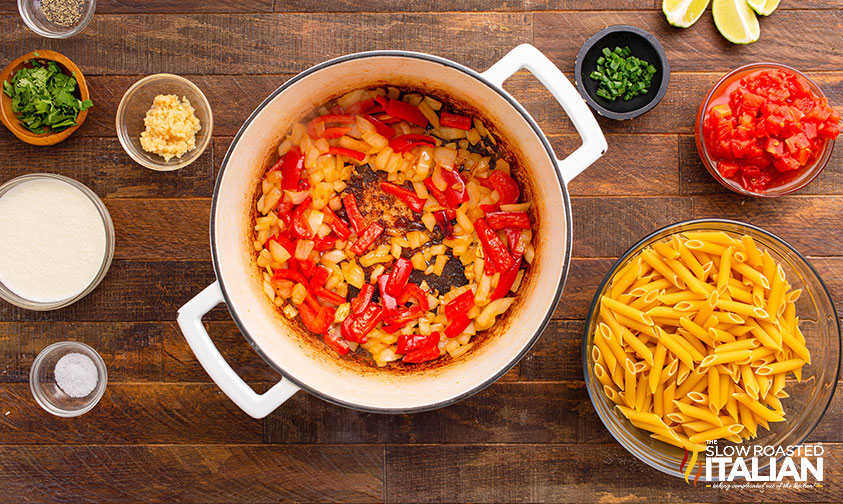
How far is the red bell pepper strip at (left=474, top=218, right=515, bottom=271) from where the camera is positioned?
5.42 ft

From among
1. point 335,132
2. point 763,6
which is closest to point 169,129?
point 335,132

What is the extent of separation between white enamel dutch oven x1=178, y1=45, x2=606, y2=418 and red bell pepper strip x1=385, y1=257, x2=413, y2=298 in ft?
0.76

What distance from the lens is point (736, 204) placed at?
1786 mm

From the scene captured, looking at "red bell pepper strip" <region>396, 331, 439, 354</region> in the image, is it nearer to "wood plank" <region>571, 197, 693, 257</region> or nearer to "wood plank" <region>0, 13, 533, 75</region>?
"wood plank" <region>571, 197, 693, 257</region>

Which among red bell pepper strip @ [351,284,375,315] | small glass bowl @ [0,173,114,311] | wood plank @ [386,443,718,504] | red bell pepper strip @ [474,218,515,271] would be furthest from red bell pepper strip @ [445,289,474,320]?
small glass bowl @ [0,173,114,311]

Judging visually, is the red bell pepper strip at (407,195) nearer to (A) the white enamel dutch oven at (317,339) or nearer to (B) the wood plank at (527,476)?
(A) the white enamel dutch oven at (317,339)

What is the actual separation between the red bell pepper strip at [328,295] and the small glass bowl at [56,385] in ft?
2.46

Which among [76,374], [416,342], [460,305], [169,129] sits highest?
[169,129]

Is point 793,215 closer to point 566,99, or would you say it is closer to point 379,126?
point 566,99

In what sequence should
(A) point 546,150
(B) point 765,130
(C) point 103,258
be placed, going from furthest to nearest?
(C) point 103,258, (B) point 765,130, (A) point 546,150

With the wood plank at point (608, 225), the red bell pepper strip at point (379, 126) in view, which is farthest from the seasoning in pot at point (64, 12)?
the wood plank at point (608, 225)

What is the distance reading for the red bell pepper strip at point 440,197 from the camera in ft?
5.51

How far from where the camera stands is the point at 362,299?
1.68 meters

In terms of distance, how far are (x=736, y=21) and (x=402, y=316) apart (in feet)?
4.54
